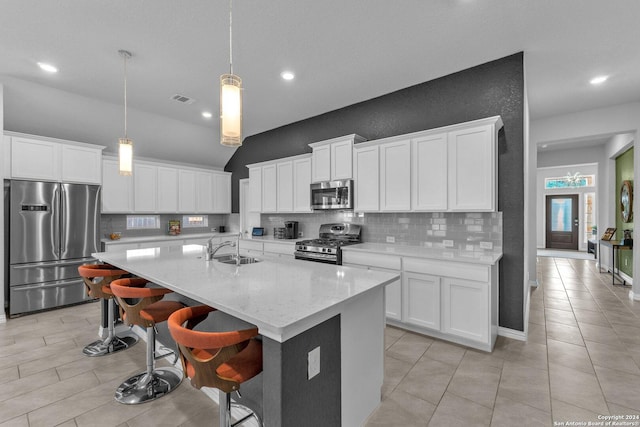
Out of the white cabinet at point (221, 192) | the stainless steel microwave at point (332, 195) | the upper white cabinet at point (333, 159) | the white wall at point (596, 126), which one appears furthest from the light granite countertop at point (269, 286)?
the white wall at point (596, 126)

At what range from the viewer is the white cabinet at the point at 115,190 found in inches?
205

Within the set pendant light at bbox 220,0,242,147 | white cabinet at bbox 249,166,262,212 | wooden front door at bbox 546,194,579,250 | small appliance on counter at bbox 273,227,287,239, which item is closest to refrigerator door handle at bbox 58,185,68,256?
white cabinet at bbox 249,166,262,212

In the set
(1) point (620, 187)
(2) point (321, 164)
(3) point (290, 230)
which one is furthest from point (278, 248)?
(1) point (620, 187)

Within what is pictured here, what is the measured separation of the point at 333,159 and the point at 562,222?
→ 10.2 metres

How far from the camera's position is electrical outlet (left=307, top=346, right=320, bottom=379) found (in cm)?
149

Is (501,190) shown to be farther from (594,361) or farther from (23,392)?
(23,392)

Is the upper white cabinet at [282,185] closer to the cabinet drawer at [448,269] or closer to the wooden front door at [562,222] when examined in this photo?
the cabinet drawer at [448,269]

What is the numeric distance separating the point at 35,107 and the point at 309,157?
4.11m

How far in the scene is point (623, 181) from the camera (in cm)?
590

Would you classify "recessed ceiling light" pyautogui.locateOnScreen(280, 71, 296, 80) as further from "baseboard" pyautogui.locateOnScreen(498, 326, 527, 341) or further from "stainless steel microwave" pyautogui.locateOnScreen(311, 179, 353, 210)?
"baseboard" pyautogui.locateOnScreen(498, 326, 527, 341)

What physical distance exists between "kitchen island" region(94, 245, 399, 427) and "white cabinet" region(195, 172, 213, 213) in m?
4.26

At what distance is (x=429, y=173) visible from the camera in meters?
3.59

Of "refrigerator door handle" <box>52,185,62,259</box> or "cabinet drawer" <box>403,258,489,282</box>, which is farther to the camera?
"refrigerator door handle" <box>52,185,62,259</box>

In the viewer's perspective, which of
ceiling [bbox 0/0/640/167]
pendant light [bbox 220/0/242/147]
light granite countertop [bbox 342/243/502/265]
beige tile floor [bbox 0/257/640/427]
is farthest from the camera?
light granite countertop [bbox 342/243/502/265]
